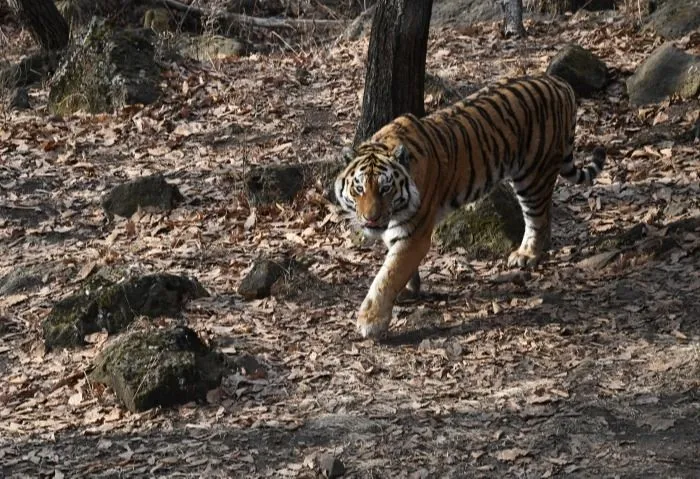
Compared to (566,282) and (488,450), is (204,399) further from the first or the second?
(566,282)

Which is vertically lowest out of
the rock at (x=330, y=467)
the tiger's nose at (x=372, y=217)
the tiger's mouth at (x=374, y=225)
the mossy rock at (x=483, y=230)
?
the rock at (x=330, y=467)

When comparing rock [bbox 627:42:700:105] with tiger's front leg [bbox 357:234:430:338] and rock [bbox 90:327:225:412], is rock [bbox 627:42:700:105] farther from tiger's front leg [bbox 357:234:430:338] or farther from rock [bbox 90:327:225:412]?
rock [bbox 90:327:225:412]

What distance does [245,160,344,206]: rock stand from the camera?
8.61 m

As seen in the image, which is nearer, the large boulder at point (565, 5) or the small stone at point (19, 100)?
the small stone at point (19, 100)

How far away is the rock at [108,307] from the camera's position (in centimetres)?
670

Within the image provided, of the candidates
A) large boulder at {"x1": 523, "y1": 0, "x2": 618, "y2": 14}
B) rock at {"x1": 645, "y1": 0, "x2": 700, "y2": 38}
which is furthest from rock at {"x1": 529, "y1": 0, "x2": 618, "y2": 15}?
rock at {"x1": 645, "y1": 0, "x2": 700, "y2": 38}

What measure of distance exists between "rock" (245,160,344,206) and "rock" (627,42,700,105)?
9.90ft

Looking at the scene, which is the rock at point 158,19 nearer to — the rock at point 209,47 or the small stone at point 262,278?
the rock at point 209,47

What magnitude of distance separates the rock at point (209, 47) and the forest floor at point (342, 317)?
2110 millimetres

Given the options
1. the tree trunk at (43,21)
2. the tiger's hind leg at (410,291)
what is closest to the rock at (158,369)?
the tiger's hind leg at (410,291)

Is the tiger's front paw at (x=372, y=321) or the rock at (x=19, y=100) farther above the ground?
the rock at (x=19, y=100)

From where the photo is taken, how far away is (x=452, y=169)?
6.86 meters

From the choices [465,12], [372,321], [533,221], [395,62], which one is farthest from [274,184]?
[465,12]

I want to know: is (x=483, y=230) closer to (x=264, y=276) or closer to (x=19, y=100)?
(x=264, y=276)
